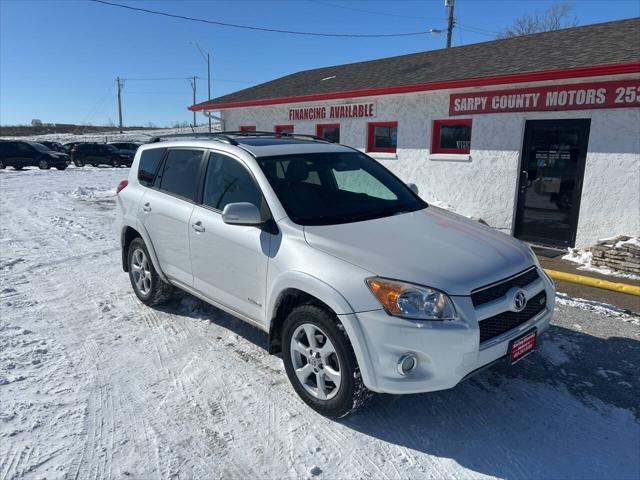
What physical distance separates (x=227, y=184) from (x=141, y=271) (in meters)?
1.83

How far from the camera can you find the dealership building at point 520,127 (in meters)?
7.48

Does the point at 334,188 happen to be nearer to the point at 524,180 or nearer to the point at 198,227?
the point at 198,227

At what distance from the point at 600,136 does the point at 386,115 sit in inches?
184

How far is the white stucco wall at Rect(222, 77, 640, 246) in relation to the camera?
24.4ft

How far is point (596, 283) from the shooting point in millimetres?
6035

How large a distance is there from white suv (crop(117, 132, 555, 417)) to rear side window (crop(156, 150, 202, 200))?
0.02 metres

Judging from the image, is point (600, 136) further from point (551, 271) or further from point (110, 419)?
point (110, 419)

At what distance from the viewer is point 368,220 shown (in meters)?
3.54

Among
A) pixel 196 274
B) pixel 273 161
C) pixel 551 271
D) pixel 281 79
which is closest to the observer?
pixel 273 161

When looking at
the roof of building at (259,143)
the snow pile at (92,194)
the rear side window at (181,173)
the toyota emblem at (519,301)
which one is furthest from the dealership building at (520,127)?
the snow pile at (92,194)

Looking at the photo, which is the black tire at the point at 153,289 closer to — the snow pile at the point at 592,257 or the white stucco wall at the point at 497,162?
the snow pile at the point at 592,257

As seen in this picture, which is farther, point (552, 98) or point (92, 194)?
A: point (92, 194)

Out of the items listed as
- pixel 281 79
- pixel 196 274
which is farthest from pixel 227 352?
pixel 281 79

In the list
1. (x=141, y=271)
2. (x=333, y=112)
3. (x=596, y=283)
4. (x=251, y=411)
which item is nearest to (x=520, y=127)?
(x=596, y=283)
